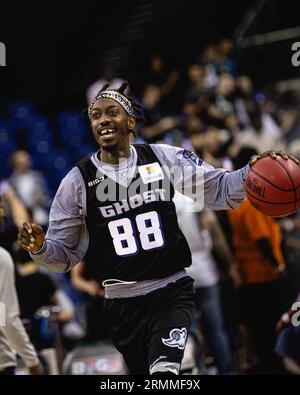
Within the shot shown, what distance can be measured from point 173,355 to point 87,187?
1.11 m

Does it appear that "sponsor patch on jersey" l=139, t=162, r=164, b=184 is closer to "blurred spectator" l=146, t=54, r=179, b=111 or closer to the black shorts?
the black shorts

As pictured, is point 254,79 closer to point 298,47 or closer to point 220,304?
point 298,47

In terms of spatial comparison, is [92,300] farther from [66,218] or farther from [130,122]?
[130,122]

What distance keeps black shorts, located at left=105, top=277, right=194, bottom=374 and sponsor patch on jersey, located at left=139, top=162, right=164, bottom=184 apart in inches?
24.3

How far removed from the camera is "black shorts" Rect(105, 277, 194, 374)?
465cm

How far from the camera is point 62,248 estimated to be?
500cm

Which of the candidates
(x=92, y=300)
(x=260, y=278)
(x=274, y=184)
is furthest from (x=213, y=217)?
(x=274, y=184)

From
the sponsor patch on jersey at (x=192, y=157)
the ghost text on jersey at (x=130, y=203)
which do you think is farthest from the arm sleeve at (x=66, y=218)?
the sponsor patch on jersey at (x=192, y=157)

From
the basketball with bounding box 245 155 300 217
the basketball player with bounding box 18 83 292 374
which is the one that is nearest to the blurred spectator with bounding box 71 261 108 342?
the basketball player with bounding box 18 83 292 374

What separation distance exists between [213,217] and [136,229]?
2364mm

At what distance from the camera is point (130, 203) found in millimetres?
4922

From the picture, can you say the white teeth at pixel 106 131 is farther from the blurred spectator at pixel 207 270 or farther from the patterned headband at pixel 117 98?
the blurred spectator at pixel 207 270
